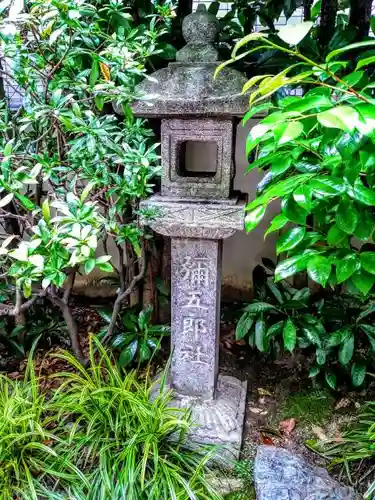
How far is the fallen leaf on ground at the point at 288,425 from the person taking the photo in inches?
100

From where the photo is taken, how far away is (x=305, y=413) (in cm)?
267

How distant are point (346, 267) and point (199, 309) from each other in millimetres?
1077

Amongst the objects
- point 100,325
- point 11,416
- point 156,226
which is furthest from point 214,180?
point 100,325

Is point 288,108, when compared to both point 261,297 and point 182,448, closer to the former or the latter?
point 182,448

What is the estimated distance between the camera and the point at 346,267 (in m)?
1.41

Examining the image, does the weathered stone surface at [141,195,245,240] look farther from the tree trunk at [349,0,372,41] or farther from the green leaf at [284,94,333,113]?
the tree trunk at [349,0,372,41]

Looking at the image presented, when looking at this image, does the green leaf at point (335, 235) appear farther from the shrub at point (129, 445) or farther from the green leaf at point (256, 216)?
the shrub at point (129, 445)

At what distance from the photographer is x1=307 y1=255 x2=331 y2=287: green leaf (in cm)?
137

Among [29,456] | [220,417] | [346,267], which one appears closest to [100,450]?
[29,456]

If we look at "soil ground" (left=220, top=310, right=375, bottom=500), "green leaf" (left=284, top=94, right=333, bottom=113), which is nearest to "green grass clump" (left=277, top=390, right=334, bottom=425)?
"soil ground" (left=220, top=310, right=375, bottom=500)

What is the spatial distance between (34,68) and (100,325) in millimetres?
2019

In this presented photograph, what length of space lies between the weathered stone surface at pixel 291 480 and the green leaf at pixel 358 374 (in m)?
0.59

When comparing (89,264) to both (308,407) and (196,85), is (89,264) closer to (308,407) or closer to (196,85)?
(196,85)

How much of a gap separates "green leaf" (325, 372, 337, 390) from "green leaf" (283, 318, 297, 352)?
0.94 feet
